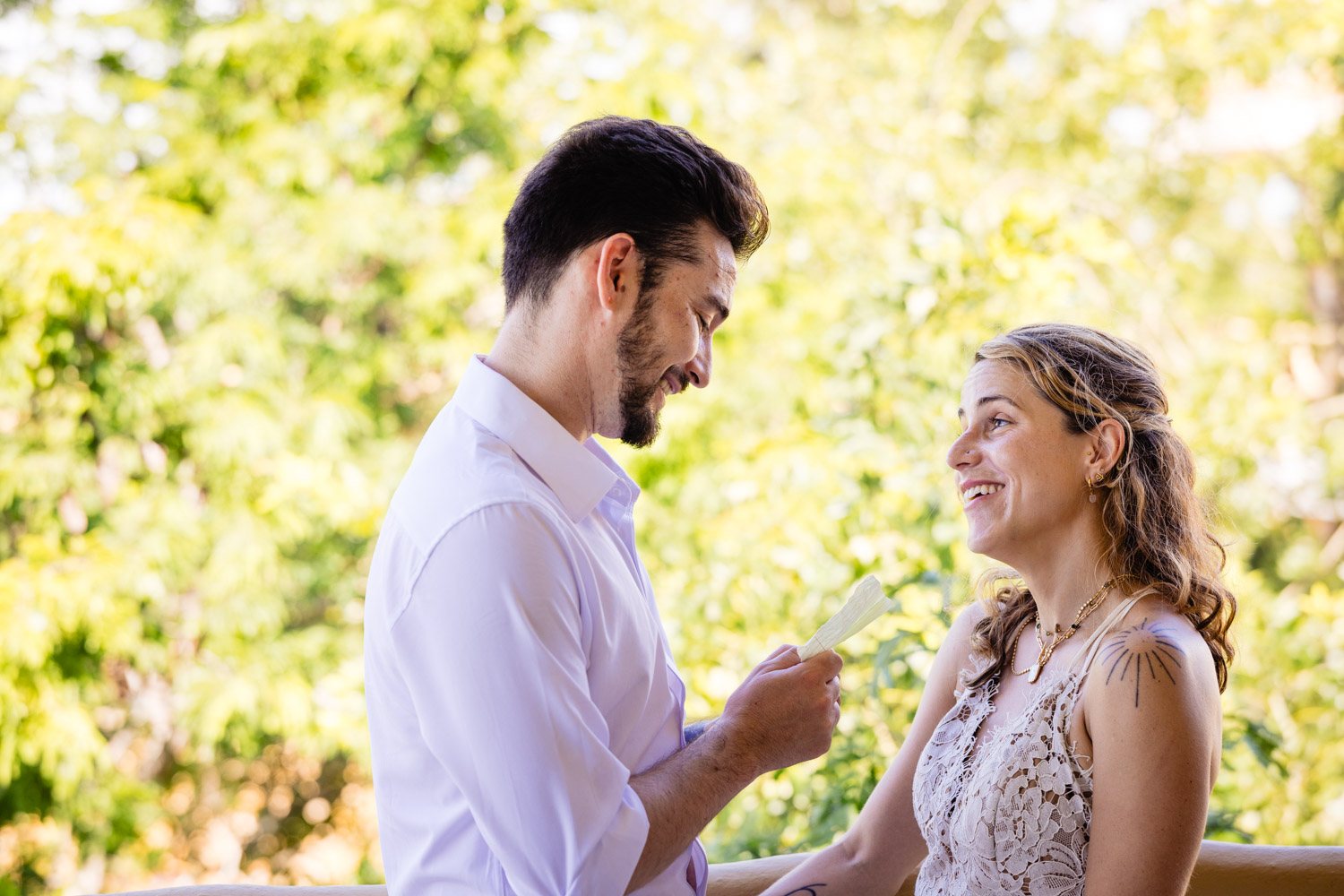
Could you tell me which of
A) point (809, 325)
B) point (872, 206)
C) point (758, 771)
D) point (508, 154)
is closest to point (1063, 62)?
point (872, 206)

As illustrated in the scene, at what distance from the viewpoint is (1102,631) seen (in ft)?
4.85

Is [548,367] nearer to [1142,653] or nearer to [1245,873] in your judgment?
[1142,653]

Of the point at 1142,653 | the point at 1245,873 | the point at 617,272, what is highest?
the point at 617,272

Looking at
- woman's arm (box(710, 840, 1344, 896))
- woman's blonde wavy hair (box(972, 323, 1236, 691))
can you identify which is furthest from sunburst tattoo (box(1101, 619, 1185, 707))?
woman's arm (box(710, 840, 1344, 896))

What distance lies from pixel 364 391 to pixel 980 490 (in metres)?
3.09

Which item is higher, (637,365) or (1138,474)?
(637,365)

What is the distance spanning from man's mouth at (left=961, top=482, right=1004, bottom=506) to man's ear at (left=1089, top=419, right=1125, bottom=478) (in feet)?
0.46

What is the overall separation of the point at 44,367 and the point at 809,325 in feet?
8.95

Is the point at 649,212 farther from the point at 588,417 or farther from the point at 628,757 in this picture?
the point at 628,757

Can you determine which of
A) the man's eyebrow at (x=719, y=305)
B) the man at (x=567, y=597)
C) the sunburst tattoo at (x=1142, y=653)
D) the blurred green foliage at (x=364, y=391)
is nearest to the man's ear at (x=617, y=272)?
the man at (x=567, y=597)

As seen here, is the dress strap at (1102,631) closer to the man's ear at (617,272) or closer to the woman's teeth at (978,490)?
the woman's teeth at (978,490)

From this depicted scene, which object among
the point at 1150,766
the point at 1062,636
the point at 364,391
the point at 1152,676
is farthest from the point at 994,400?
the point at 364,391

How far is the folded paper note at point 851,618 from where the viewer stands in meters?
1.29

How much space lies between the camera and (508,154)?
4.18 m
